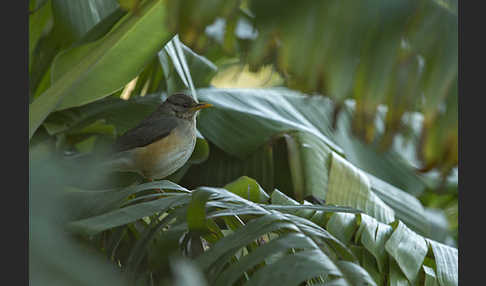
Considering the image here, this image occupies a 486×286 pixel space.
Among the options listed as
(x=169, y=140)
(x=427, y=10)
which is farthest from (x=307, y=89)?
(x=169, y=140)

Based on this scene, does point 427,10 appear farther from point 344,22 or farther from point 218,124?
point 218,124

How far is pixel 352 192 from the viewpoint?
2096 millimetres

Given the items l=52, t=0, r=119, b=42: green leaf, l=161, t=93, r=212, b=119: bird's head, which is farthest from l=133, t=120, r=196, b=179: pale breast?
l=52, t=0, r=119, b=42: green leaf

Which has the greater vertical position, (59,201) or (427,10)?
(427,10)

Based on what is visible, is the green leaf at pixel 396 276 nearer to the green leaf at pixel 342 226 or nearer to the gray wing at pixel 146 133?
the green leaf at pixel 342 226

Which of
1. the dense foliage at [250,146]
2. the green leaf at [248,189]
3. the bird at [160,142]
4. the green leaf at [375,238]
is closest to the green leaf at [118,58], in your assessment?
the dense foliage at [250,146]

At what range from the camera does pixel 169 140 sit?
2.14 m

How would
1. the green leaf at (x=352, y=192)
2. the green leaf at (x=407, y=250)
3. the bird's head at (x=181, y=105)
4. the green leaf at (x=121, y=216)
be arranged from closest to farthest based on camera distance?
the green leaf at (x=121, y=216)
the green leaf at (x=407, y=250)
the green leaf at (x=352, y=192)
the bird's head at (x=181, y=105)

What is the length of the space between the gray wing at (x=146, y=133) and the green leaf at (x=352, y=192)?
0.64 metres

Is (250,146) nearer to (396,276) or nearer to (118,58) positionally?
(118,58)

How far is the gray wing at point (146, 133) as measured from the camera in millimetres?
2046

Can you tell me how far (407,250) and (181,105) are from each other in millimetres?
1068

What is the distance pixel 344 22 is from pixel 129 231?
823 millimetres

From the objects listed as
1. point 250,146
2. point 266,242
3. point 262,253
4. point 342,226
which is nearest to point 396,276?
point 342,226
